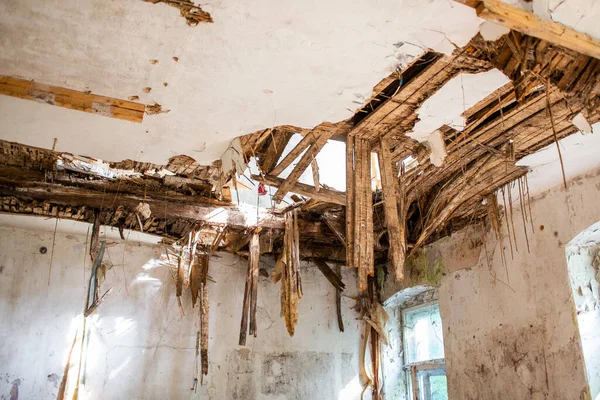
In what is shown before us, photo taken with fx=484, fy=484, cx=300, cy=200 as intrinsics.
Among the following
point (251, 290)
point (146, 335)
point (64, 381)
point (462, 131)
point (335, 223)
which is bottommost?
point (64, 381)

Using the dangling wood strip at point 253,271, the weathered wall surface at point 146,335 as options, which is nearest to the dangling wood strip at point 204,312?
the weathered wall surface at point 146,335

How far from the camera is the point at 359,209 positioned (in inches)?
144

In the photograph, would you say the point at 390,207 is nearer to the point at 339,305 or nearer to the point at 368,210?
the point at 368,210

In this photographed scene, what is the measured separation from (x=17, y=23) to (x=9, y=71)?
50cm

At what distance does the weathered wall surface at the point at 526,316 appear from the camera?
4.06 metres

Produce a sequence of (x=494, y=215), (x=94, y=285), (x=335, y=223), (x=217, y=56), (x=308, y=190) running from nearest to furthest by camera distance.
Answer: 1. (x=217, y=56)
2. (x=308, y=190)
3. (x=494, y=215)
4. (x=94, y=285)
5. (x=335, y=223)

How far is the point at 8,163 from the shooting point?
14.1 feet

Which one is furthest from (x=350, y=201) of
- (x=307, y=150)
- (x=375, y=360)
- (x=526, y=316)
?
(x=375, y=360)

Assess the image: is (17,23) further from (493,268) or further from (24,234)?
(493,268)

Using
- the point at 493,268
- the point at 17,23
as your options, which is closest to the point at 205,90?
the point at 17,23

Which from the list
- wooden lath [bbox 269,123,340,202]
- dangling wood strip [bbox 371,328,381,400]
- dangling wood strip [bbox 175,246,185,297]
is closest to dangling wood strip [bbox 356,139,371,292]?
wooden lath [bbox 269,123,340,202]

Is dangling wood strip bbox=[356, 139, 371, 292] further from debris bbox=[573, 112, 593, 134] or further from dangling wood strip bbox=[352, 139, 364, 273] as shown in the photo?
debris bbox=[573, 112, 593, 134]

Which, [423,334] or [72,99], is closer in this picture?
[72,99]

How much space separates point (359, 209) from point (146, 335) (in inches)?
128
